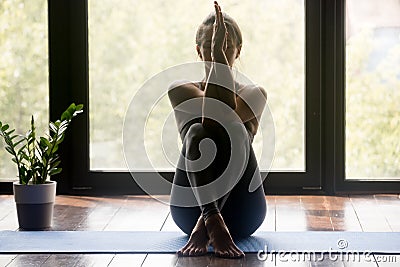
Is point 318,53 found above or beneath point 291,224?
above

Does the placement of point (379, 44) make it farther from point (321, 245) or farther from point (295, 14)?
point (321, 245)

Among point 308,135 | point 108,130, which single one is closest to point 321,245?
point 308,135

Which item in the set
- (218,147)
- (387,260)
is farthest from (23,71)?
(387,260)

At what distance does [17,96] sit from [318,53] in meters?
1.67

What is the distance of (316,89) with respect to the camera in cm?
449

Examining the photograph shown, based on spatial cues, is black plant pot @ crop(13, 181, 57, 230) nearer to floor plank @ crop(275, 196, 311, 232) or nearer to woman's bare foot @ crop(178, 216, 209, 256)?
woman's bare foot @ crop(178, 216, 209, 256)

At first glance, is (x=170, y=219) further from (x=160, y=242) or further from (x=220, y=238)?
(x=220, y=238)

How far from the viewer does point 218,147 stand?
3.07 meters

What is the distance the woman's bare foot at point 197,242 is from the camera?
9.83ft

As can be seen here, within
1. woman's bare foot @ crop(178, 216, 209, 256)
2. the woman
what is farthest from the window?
woman's bare foot @ crop(178, 216, 209, 256)

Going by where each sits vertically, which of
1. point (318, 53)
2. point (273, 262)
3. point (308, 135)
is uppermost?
point (318, 53)

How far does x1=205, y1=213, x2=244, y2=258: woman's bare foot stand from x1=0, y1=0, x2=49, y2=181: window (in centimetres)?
184

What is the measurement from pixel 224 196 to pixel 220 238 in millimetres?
176

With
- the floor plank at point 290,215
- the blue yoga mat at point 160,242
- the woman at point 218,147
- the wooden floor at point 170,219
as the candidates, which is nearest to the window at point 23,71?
the wooden floor at point 170,219
